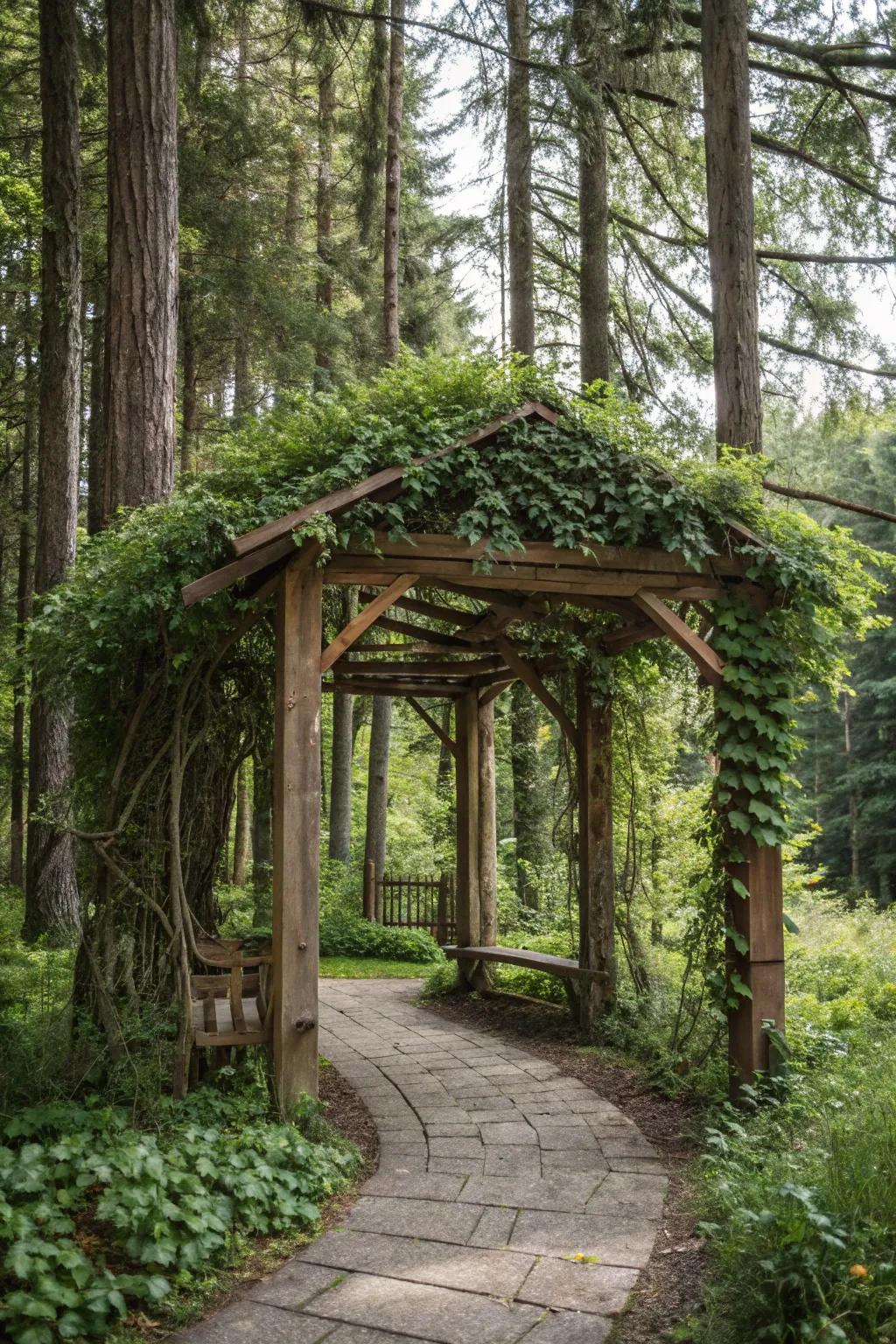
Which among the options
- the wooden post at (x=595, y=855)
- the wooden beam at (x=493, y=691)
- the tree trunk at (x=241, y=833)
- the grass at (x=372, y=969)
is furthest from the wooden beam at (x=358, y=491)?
the tree trunk at (x=241, y=833)

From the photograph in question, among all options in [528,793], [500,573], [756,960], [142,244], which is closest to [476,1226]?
[756,960]

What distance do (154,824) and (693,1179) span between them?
10.5ft

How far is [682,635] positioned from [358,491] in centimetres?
198

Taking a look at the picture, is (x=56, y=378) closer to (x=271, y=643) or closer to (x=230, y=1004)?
(x=271, y=643)

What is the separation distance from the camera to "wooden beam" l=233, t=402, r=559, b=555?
489 centimetres

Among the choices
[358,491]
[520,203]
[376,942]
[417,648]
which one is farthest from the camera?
[376,942]

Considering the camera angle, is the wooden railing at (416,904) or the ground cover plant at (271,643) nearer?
the ground cover plant at (271,643)

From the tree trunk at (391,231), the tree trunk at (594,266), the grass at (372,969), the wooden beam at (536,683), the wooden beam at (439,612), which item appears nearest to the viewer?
the wooden beam at (536,683)

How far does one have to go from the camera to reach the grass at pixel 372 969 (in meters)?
11.0

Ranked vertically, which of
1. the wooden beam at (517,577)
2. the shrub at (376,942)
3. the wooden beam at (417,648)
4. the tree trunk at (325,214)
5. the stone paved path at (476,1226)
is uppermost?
the tree trunk at (325,214)

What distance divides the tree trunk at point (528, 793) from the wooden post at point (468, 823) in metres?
2.14

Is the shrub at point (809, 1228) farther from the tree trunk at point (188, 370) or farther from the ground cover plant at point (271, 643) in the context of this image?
the tree trunk at point (188, 370)

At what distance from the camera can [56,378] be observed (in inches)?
384

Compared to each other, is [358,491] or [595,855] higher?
[358,491]
